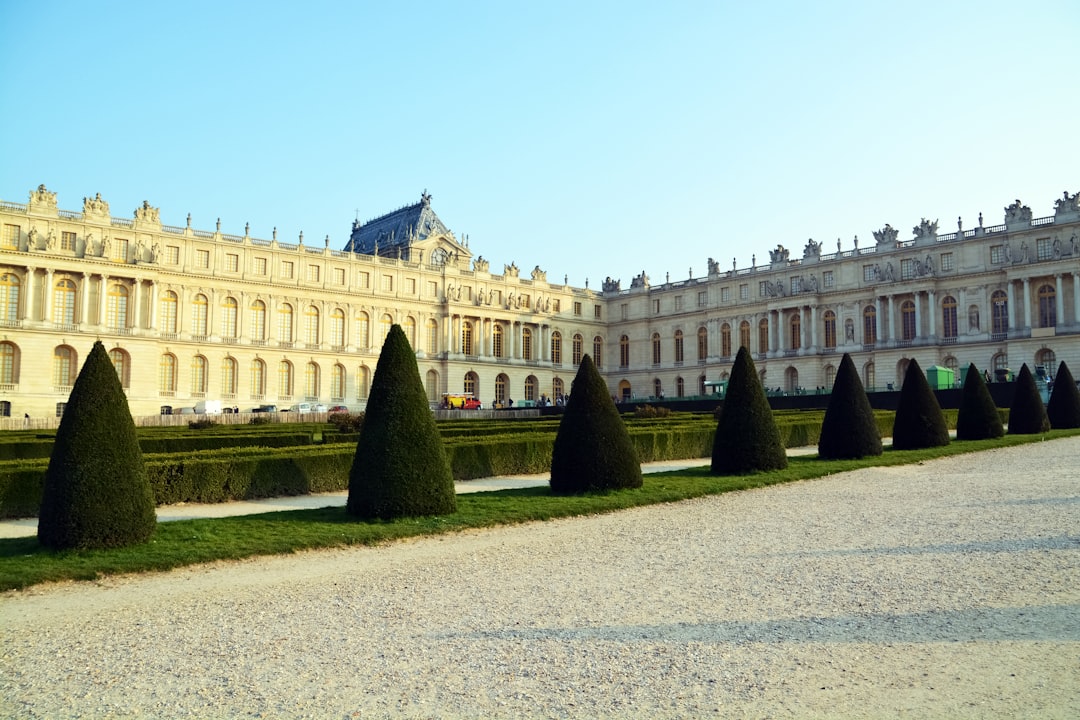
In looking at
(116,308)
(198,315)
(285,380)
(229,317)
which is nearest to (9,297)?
(116,308)

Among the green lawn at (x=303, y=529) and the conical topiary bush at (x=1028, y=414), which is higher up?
the conical topiary bush at (x=1028, y=414)

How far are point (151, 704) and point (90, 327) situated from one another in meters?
46.6

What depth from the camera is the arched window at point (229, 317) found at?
5075 cm

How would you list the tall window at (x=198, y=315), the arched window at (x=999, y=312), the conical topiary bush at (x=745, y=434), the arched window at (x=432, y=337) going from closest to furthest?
1. the conical topiary bush at (x=745, y=434)
2. the arched window at (x=999, y=312)
3. the tall window at (x=198, y=315)
4. the arched window at (x=432, y=337)

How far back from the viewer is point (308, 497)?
1338 cm

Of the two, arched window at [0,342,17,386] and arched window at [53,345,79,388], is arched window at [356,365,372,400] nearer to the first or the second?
arched window at [53,345,79,388]

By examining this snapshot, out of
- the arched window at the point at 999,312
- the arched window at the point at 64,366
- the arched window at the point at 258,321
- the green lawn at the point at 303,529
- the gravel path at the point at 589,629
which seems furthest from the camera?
the arched window at the point at 258,321

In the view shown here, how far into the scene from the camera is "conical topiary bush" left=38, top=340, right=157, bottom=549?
812 cm

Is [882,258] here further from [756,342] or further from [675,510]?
[675,510]

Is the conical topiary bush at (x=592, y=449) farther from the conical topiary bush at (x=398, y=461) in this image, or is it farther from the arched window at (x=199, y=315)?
the arched window at (x=199, y=315)

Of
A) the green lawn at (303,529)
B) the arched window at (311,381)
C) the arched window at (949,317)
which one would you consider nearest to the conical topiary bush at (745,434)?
the green lawn at (303,529)

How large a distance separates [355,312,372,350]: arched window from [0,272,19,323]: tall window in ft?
65.4

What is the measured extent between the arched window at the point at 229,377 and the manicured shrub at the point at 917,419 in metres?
41.7

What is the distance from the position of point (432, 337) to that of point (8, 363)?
2621 centimetres
